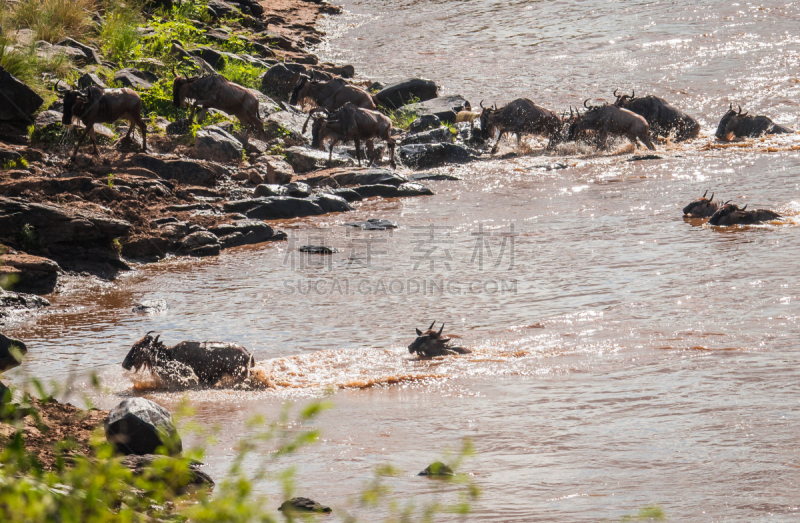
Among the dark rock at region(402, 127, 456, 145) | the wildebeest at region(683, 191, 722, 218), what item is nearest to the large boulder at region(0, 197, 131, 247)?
the wildebeest at region(683, 191, 722, 218)

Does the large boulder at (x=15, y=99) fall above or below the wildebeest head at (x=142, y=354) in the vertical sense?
above

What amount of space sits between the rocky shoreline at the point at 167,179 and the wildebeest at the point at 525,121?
31.4 inches

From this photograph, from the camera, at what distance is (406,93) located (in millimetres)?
21062

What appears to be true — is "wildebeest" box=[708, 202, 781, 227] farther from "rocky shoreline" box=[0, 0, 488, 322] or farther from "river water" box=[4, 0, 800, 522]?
"rocky shoreline" box=[0, 0, 488, 322]

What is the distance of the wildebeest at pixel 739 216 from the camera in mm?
10328

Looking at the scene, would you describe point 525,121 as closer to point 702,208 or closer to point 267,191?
point 267,191

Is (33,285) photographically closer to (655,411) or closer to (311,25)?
(655,411)

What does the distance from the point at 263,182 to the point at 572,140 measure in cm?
675

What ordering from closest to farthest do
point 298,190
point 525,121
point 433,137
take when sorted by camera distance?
point 298,190, point 525,121, point 433,137

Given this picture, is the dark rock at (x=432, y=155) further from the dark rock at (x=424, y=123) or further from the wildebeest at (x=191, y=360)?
the wildebeest at (x=191, y=360)

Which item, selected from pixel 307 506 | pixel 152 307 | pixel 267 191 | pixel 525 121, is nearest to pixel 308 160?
pixel 267 191

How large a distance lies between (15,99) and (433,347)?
951 centimetres

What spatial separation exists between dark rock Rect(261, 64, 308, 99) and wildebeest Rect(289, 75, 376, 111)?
6.93ft

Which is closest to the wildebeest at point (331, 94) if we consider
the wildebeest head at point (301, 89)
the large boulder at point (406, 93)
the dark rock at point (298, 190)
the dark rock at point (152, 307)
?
the wildebeest head at point (301, 89)
